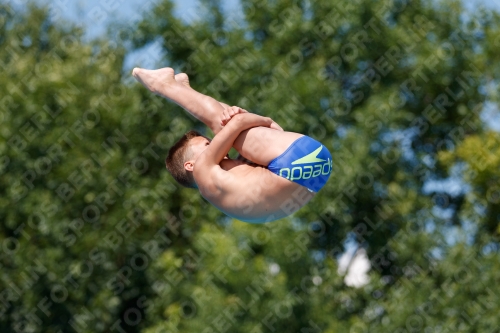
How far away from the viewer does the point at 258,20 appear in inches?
794

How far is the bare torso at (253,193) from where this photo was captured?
16.5ft

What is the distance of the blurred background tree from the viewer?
16.2 metres

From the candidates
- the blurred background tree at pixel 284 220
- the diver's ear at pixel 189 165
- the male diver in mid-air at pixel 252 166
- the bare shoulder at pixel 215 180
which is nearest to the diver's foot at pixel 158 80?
the male diver in mid-air at pixel 252 166

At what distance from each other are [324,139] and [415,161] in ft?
8.47

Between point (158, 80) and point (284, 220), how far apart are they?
1070cm

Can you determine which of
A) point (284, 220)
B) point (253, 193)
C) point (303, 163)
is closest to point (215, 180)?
point (253, 193)

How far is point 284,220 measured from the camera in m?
15.9

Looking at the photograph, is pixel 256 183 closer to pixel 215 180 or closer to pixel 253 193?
pixel 253 193

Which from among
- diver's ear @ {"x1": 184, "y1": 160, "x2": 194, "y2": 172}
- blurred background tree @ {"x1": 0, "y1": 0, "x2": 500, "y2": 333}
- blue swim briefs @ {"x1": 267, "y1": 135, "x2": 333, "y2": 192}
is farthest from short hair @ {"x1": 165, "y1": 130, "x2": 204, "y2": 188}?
blurred background tree @ {"x1": 0, "y1": 0, "x2": 500, "y2": 333}

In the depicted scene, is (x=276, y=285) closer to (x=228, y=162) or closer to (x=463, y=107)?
(x=463, y=107)

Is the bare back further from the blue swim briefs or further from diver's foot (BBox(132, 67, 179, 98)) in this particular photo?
diver's foot (BBox(132, 67, 179, 98))

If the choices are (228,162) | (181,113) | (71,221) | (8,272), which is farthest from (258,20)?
(228,162)

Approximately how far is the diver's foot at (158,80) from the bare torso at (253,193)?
0.59 metres

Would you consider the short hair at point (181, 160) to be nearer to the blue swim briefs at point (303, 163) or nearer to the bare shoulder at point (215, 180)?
the bare shoulder at point (215, 180)
